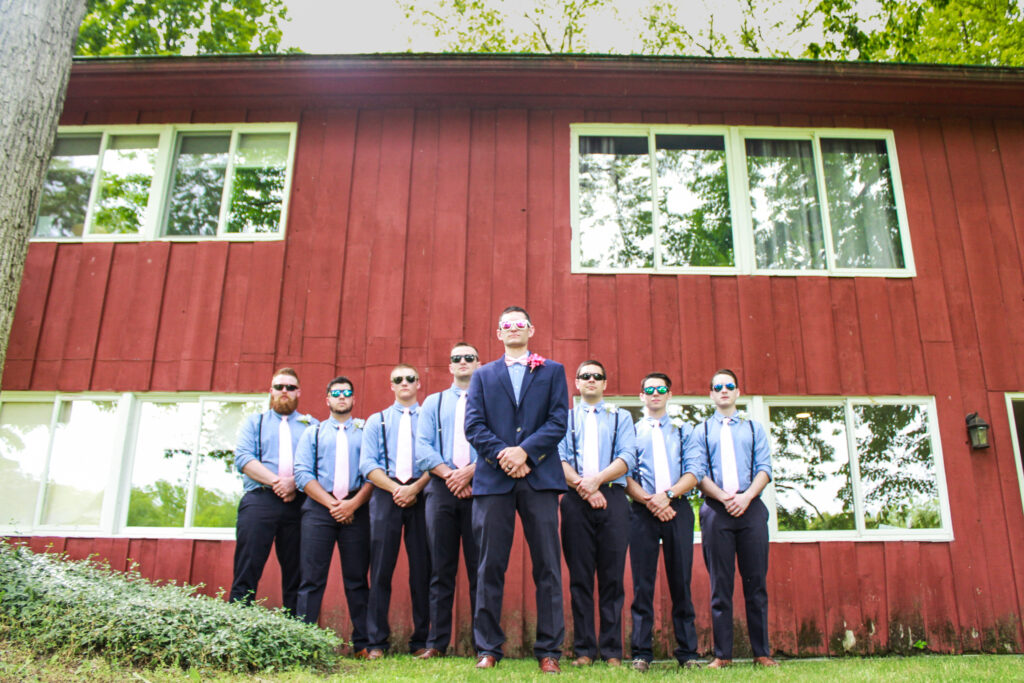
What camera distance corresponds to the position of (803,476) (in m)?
7.50

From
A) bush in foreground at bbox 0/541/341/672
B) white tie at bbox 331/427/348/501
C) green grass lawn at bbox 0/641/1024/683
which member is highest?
white tie at bbox 331/427/348/501

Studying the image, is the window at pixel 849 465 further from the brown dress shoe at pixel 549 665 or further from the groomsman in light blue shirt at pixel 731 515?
the brown dress shoe at pixel 549 665

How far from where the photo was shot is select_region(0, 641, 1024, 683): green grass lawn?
405cm

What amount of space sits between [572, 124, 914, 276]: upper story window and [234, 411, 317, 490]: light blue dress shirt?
3.48 metres

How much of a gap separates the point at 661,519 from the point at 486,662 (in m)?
1.86

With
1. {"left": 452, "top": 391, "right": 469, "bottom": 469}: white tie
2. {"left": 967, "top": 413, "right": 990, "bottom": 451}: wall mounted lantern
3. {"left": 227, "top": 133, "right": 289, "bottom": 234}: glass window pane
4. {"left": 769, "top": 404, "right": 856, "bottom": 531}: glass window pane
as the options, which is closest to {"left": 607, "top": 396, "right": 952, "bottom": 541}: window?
{"left": 769, "top": 404, "right": 856, "bottom": 531}: glass window pane

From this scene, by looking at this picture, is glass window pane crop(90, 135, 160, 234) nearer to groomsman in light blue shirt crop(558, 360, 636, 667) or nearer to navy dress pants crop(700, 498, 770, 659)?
groomsman in light blue shirt crop(558, 360, 636, 667)

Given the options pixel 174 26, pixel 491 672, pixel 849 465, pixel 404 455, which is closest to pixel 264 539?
pixel 404 455

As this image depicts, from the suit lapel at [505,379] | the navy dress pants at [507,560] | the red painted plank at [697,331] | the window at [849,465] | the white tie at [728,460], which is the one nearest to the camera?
the navy dress pants at [507,560]

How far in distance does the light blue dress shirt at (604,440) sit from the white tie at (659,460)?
290 mm

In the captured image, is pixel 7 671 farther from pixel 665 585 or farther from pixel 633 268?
pixel 633 268

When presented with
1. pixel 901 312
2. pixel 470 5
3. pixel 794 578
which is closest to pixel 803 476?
pixel 794 578

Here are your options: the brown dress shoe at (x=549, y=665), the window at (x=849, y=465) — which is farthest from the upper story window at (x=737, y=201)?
the brown dress shoe at (x=549, y=665)

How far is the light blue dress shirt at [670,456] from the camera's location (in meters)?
5.93
